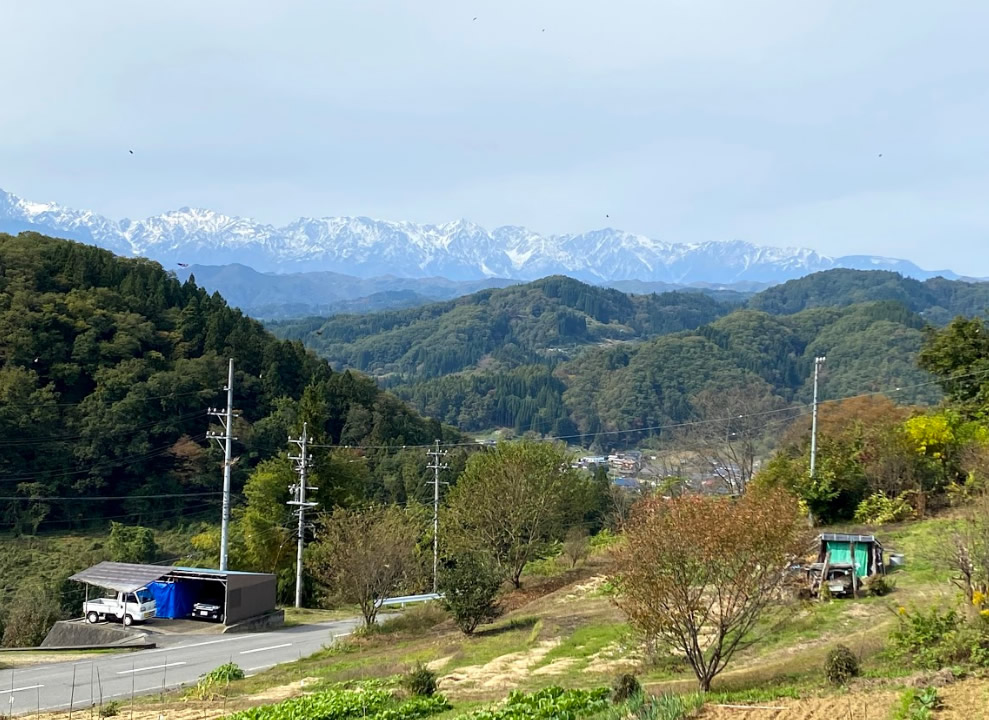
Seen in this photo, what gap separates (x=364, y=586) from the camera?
26.2 metres

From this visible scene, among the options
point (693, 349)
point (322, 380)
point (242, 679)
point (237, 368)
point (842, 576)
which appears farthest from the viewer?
point (693, 349)

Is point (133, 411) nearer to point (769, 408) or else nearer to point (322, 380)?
point (322, 380)

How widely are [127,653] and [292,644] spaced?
4.59 meters

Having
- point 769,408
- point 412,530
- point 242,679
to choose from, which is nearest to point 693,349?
point 769,408

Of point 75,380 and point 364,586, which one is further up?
point 75,380

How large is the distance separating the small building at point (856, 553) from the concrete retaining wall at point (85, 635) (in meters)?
20.1

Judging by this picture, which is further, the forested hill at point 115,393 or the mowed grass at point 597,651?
the forested hill at point 115,393

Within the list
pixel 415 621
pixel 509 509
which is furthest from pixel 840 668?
pixel 509 509

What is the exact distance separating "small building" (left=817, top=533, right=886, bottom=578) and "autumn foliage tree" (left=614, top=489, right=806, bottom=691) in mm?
10064

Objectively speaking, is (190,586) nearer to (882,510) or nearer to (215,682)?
(215,682)

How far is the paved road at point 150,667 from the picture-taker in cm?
1816

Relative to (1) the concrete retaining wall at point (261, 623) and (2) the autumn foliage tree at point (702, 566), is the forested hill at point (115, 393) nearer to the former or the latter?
(1) the concrete retaining wall at point (261, 623)

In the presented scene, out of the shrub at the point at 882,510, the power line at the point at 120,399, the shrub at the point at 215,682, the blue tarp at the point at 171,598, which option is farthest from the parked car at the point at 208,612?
the power line at the point at 120,399

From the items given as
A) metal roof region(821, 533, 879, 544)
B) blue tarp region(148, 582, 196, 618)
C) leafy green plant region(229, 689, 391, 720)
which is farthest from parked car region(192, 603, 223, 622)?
metal roof region(821, 533, 879, 544)
